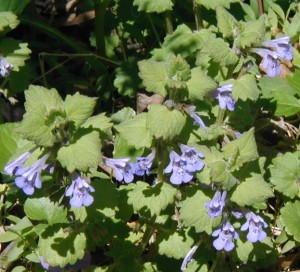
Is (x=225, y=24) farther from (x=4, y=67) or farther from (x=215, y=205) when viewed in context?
(x=4, y=67)

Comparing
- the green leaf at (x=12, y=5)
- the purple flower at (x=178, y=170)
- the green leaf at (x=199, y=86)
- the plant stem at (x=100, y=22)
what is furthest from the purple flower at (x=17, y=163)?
the plant stem at (x=100, y=22)

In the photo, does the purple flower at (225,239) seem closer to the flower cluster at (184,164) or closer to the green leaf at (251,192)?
the green leaf at (251,192)

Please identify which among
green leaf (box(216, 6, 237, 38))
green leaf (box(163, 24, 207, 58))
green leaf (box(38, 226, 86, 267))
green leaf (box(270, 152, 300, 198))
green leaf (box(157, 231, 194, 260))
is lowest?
green leaf (box(270, 152, 300, 198))

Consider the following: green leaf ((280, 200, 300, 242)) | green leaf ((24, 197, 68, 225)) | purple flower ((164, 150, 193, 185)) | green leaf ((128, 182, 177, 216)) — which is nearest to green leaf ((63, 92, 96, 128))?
purple flower ((164, 150, 193, 185))

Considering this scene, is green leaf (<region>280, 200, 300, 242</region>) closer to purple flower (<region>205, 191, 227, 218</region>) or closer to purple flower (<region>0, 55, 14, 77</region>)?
purple flower (<region>205, 191, 227, 218</region>)

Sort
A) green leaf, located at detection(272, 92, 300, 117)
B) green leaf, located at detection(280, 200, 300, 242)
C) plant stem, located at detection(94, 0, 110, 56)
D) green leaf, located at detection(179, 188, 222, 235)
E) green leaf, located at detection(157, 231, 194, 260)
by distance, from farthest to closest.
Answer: plant stem, located at detection(94, 0, 110, 56) → green leaf, located at detection(272, 92, 300, 117) → green leaf, located at detection(280, 200, 300, 242) → green leaf, located at detection(157, 231, 194, 260) → green leaf, located at detection(179, 188, 222, 235)

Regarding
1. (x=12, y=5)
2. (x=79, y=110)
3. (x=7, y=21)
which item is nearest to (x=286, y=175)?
(x=79, y=110)
